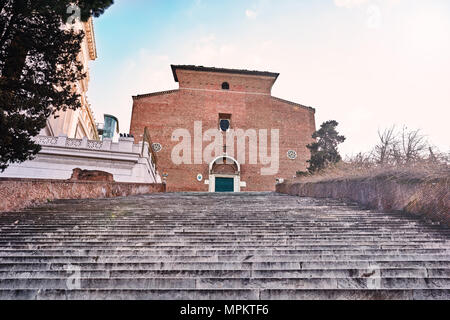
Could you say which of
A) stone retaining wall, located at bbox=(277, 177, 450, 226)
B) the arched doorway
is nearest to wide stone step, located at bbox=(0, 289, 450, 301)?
stone retaining wall, located at bbox=(277, 177, 450, 226)

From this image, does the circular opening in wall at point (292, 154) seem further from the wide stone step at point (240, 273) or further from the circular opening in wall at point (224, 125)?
the wide stone step at point (240, 273)

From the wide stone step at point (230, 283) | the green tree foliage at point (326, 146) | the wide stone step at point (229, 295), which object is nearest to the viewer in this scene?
the wide stone step at point (229, 295)

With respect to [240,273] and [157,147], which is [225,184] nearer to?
[157,147]

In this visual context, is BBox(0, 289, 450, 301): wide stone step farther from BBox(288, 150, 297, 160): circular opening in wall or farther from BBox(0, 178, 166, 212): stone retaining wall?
BBox(288, 150, 297, 160): circular opening in wall

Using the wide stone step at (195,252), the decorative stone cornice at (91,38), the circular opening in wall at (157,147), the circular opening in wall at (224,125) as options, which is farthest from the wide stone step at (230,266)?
the decorative stone cornice at (91,38)

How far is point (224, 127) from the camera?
21.0 metres

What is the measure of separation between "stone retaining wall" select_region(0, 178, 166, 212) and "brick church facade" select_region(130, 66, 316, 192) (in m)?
9.94

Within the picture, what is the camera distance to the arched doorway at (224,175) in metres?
19.1

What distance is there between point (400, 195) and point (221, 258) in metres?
4.23

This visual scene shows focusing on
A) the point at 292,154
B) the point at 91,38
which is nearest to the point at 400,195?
the point at 292,154

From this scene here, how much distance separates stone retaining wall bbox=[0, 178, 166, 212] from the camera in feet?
15.8

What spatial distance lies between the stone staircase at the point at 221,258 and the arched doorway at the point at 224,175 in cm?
1460

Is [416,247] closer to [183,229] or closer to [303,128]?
[183,229]
